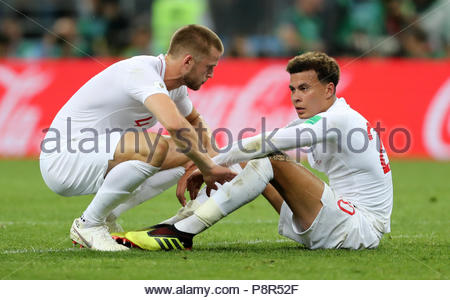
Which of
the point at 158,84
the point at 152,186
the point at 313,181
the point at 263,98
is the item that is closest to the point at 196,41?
the point at 158,84

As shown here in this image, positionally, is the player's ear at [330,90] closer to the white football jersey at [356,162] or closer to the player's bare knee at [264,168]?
the white football jersey at [356,162]

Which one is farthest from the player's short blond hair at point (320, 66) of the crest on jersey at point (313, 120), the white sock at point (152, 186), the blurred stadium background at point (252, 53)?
the blurred stadium background at point (252, 53)

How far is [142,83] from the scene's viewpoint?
5.43 metres

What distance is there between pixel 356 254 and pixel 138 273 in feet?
5.18

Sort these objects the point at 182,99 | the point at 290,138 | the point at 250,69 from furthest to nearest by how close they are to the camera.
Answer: the point at 250,69 < the point at 182,99 < the point at 290,138

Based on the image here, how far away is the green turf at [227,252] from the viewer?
15.3 feet

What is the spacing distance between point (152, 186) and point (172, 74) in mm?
974

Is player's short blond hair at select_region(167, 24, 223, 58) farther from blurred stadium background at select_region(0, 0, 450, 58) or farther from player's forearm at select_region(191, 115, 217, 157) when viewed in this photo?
blurred stadium background at select_region(0, 0, 450, 58)

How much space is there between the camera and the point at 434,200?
9.20 meters

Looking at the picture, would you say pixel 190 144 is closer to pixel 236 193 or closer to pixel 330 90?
pixel 236 193

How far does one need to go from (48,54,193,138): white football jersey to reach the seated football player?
0.71 meters

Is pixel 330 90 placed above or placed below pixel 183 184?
above

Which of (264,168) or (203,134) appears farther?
(203,134)

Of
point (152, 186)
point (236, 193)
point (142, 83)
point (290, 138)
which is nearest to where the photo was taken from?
point (290, 138)
